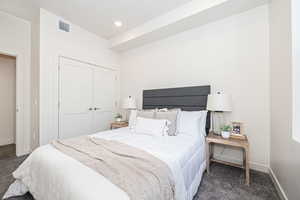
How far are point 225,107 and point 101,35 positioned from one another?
332 centimetres

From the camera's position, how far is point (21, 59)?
2.97m

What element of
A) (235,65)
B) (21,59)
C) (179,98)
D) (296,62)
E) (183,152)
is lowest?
(183,152)

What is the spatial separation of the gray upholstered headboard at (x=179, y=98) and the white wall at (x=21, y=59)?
8.64 feet

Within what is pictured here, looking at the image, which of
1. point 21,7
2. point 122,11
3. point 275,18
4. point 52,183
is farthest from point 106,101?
point 275,18

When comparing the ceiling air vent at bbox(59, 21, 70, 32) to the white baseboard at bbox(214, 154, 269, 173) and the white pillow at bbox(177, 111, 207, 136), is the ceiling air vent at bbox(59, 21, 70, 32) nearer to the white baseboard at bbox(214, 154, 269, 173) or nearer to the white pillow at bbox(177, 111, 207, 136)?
the white pillow at bbox(177, 111, 207, 136)

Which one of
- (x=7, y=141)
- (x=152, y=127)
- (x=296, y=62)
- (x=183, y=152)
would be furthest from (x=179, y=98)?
(x=7, y=141)

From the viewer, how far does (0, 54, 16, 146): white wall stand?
11.9 feet

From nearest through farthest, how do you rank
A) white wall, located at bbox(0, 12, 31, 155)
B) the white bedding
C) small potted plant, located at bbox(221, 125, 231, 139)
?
the white bedding → small potted plant, located at bbox(221, 125, 231, 139) → white wall, located at bbox(0, 12, 31, 155)

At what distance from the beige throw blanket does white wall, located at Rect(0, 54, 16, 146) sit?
11.9ft

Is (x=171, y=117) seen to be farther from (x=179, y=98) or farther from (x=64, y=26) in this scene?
(x=64, y=26)

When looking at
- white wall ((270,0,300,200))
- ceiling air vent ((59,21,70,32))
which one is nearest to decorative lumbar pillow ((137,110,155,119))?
white wall ((270,0,300,200))

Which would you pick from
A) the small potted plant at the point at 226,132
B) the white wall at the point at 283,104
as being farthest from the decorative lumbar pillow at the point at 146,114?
A: the white wall at the point at 283,104

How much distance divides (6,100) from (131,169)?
4.60 meters

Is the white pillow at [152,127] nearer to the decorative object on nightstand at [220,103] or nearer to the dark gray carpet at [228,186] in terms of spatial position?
the decorative object on nightstand at [220,103]
